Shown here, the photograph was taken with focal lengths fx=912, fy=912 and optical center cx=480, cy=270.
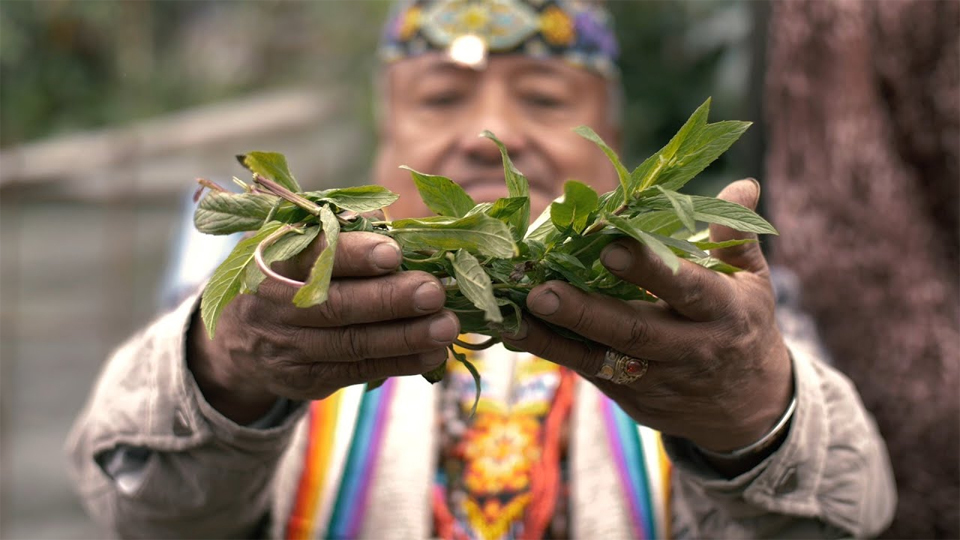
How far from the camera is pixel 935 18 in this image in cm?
154

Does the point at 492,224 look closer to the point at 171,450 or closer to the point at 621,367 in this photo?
the point at 621,367

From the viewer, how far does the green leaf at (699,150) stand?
747 millimetres

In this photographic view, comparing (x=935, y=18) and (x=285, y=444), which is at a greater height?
(x=935, y=18)

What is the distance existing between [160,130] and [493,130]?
2.79 m

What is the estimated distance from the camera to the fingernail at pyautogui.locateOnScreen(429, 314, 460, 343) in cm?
72

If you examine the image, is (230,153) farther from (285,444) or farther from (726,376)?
(726,376)

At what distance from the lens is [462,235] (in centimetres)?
71

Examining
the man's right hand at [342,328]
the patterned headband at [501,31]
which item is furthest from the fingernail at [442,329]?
the patterned headband at [501,31]

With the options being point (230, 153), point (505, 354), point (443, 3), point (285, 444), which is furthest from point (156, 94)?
point (285, 444)

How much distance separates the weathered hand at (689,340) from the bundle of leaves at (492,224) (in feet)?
0.07

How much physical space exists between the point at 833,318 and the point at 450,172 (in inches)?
31.2

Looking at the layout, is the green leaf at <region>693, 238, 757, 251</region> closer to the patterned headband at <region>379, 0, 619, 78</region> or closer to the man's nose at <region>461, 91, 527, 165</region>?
the man's nose at <region>461, 91, 527, 165</region>

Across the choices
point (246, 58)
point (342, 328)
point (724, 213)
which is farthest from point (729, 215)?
point (246, 58)

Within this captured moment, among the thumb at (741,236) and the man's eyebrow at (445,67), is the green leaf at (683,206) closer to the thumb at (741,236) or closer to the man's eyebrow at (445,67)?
the thumb at (741,236)
